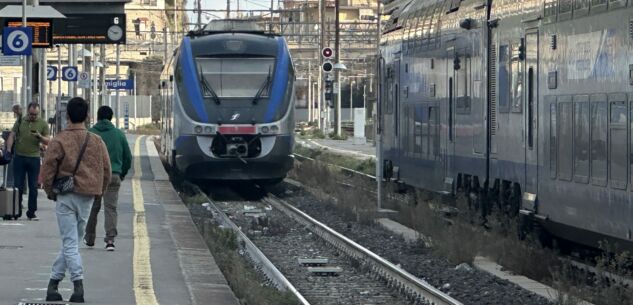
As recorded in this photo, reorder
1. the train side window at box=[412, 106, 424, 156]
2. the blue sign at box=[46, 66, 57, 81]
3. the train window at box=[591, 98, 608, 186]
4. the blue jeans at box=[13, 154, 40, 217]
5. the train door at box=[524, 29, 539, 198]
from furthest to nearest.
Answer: the blue sign at box=[46, 66, 57, 81] → the train side window at box=[412, 106, 424, 156] → the blue jeans at box=[13, 154, 40, 217] → the train door at box=[524, 29, 539, 198] → the train window at box=[591, 98, 608, 186]

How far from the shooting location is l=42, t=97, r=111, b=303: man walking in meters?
12.4

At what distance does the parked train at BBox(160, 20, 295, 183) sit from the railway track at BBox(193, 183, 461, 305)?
220 centimetres

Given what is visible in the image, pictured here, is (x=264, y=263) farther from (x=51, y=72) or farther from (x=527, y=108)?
(x=51, y=72)

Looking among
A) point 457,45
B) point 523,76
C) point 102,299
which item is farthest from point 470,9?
point 102,299

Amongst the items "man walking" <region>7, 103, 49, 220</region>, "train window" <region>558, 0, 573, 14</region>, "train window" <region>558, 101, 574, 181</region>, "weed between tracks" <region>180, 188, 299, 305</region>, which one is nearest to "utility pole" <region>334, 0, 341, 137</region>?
"weed between tracks" <region>180, 188, 299, 305</region>

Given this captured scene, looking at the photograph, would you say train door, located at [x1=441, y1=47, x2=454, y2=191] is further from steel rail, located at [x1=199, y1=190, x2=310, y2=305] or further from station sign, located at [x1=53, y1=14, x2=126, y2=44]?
station sign, located at [x1=53, y1=14, x2=126, y2=44]

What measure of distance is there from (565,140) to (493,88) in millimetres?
3855

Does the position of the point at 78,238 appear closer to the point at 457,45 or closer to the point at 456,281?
the point at 456,281

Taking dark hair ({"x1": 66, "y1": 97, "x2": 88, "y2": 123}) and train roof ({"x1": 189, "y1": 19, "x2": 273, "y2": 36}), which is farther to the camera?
train roof ({"x1": 189, "y1": 19, "x2": 273, "y2": 36})

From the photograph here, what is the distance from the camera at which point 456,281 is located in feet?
52.3

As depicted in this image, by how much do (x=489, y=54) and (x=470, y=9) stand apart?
1.45 meters

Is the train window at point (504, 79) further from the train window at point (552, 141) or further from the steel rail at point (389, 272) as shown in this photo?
the steel rail at point (389, 272)

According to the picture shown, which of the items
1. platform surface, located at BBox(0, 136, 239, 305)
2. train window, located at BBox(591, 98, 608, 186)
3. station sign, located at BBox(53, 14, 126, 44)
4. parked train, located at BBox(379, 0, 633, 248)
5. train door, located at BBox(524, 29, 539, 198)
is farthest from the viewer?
station sign, located at BBox(53, 14, 126, 44)

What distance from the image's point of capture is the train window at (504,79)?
1798 cm
